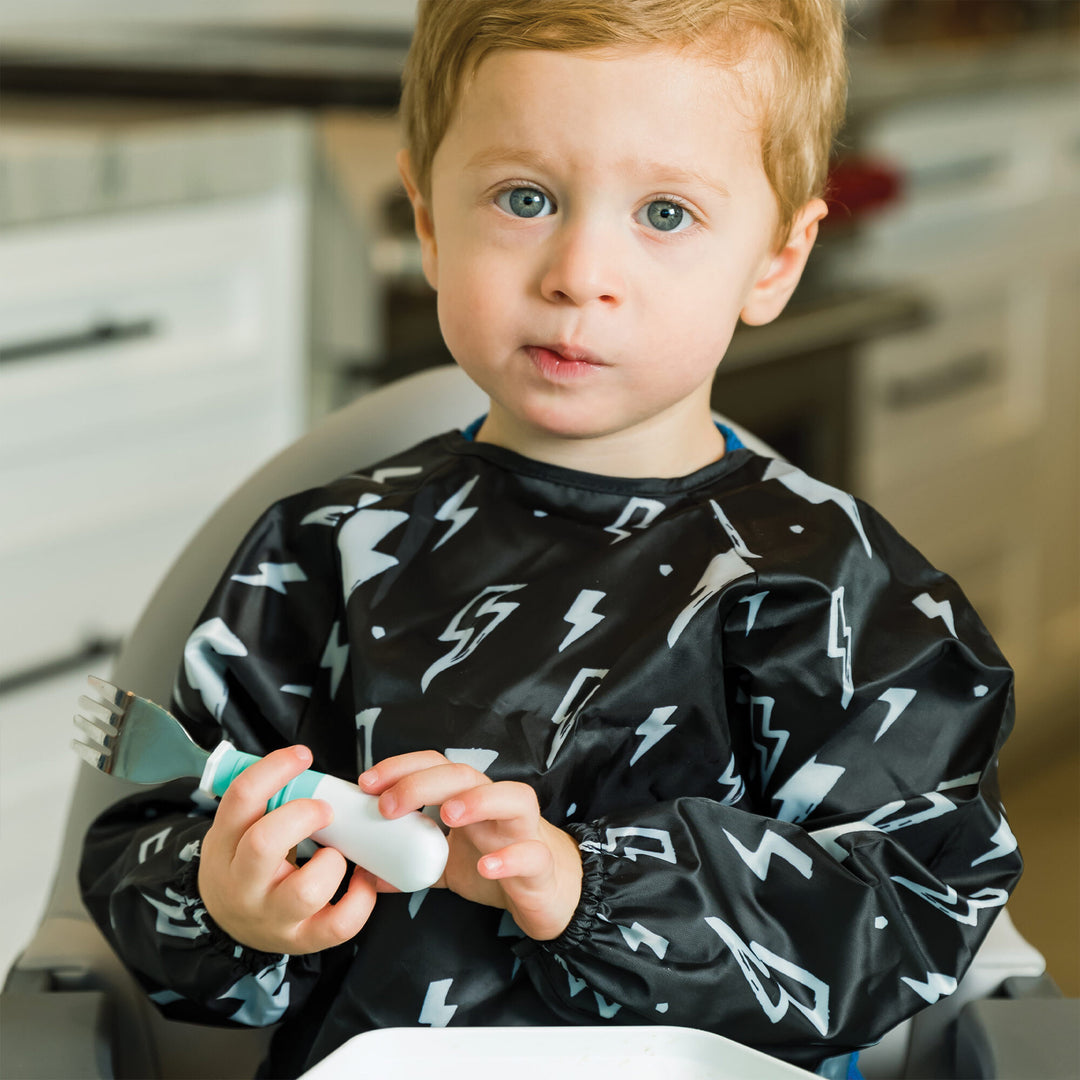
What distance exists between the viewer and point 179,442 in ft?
5.08

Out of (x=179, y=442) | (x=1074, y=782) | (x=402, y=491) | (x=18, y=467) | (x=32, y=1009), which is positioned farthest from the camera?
(x=1074, y=782)

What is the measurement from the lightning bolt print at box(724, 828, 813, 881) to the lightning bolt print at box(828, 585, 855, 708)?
6cm

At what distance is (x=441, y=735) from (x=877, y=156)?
163cm

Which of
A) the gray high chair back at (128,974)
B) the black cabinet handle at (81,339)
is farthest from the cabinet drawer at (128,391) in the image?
the gray high chair back at (128,974)

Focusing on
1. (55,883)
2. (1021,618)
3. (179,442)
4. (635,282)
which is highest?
(635,282)

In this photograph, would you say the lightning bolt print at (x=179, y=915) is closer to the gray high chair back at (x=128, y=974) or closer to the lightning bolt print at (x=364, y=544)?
the gray high chair back at (x=128, y=974)

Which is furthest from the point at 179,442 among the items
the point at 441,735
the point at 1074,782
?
the point at 1074,782

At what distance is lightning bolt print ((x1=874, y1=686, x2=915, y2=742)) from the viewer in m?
0.58

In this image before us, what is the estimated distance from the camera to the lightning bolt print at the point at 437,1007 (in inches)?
22.6

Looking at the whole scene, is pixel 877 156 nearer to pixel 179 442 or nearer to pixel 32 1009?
pixel 179 442

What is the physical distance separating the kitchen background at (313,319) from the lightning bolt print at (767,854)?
243 mm

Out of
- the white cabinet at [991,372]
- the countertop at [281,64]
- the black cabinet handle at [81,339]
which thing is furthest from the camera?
the white cabinet at [991,372]

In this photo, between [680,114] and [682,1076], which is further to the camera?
[680,114]

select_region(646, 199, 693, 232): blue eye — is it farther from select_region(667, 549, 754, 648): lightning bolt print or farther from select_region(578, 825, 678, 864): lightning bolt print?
select_region(578, 825, 678, 864): lightning bolt print
